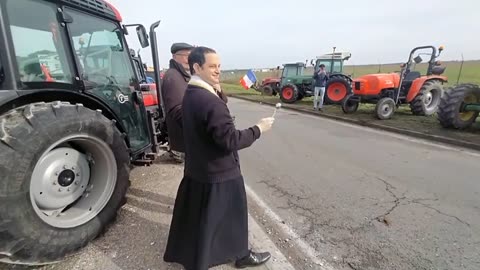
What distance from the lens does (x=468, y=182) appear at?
4.17m

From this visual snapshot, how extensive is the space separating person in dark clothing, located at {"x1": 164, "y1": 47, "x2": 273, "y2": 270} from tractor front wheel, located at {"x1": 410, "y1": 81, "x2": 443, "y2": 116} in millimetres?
8950

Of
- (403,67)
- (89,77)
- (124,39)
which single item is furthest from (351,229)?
(403,67)

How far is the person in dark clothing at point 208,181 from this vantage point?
72.5 inches

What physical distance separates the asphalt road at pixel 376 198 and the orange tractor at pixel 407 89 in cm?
288

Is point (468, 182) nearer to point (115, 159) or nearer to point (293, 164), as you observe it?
point (293, 164)

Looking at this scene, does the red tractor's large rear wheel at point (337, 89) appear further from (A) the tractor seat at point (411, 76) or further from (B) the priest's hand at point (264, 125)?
(B) the priest's hand at point (264, 125)

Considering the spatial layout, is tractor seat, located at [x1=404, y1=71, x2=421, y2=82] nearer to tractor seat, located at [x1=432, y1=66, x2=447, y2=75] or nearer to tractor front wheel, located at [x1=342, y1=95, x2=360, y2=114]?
tractor seat, located at [x1=432, y1=66, x2=447, y2=75]

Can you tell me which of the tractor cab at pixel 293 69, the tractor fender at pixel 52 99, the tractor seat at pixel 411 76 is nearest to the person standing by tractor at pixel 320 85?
the tractor seat at pixel 411 76

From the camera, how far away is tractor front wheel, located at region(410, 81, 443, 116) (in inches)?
360

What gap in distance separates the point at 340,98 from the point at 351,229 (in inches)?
415

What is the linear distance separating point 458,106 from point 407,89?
2.90 m

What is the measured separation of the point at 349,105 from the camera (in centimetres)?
1072

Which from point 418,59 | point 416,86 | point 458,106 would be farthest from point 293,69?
point 458,106

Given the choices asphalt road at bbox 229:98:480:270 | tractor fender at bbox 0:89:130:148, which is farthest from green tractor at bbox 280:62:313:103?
tractor fender at bbox 0:89:130:148
